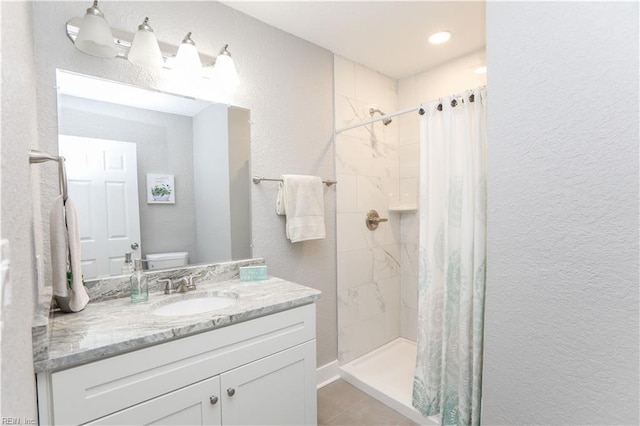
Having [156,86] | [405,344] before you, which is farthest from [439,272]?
[156,86]

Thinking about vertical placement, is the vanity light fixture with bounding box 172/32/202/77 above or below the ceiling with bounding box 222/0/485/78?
below

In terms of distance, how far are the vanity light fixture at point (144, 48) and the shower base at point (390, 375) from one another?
2.30 metres

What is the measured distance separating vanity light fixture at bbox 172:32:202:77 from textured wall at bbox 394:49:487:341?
6.04ft

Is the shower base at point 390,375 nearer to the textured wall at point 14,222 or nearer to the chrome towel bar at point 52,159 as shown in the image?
the textured wall at point 14,222

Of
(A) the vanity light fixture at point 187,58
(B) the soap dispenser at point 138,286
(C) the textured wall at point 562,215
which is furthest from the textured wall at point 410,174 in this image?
(B) the soap dispenser at point 138,286

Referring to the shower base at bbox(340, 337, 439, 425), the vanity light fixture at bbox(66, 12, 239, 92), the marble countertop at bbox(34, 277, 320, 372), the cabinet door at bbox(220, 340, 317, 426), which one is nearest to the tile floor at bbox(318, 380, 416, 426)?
the shower base at bbox(340, 337, 439, 425)

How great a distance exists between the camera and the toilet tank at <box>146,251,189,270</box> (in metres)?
1.49

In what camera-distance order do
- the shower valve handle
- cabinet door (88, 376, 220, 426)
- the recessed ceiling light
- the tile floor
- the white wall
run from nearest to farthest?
cabinet door (88, 376, 220, 426), the white wall, the tile floor, the recessed ceiling light, the shower valve handle

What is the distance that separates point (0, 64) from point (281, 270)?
1618 millimetres

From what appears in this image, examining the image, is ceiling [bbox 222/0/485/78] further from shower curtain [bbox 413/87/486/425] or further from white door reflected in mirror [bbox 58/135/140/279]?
white door reflected in mirror [bbox 58/135/140/279]

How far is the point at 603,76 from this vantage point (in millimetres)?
917

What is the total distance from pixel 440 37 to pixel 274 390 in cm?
235

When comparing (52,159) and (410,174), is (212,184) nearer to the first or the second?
(52,159)

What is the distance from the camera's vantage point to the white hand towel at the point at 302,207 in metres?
1.87
